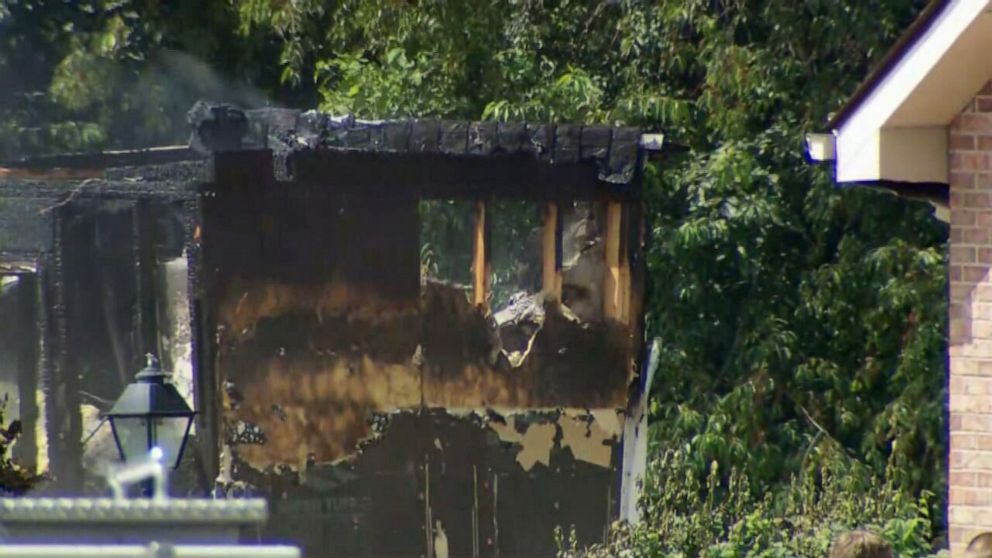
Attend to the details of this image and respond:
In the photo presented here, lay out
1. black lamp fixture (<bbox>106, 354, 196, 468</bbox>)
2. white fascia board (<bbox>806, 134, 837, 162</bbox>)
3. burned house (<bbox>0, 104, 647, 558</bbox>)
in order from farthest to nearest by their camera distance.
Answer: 1. burned house (<bbox>0, 104, 647, 558</bbox>)
2. black lamp fixture (<bbox>106, 354, 196, 468</bbox>)
3. white fascia board (<bbox>806, 134, 837, 162</bbox>)

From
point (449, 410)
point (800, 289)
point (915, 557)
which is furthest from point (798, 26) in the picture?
point (915, 557)

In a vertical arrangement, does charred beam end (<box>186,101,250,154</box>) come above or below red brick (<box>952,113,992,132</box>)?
above

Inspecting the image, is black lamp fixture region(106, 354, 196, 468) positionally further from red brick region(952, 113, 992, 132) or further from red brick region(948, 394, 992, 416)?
red brick region(952, 113, 992, 132)

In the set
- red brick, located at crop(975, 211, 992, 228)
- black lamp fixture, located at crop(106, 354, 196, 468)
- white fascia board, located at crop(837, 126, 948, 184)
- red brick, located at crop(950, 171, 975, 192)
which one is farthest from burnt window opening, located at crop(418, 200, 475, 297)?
red brick, located at crop(975, 211, 992, 228)

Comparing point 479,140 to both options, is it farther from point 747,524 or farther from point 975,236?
point 975,236

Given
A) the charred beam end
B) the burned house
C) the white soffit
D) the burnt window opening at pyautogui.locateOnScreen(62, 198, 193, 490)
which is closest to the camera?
the white soffit

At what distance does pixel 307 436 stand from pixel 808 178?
4400 mm

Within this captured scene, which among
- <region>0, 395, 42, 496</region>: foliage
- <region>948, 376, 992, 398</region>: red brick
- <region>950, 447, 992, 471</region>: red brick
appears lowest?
<region>0, 395, 42, 496</region>: foliage

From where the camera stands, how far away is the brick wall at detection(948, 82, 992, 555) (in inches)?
277

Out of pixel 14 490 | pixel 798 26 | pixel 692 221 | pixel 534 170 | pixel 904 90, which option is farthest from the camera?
pixel 798 26

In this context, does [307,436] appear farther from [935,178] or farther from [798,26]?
[798,26]

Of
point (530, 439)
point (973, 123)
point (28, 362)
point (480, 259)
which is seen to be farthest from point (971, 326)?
point (28, 362)

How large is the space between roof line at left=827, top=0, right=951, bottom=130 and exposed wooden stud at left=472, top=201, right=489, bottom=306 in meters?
3.08

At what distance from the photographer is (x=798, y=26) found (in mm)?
12844
